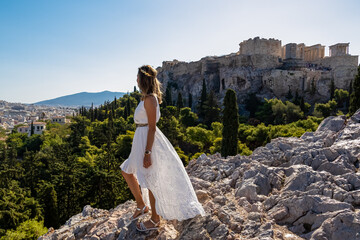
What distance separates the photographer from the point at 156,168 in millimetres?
3059

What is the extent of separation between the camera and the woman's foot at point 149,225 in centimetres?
313

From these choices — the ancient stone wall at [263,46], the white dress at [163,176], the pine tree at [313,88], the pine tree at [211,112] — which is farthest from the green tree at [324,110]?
the white dress at [163,176]

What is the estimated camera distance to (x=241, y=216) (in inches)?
132

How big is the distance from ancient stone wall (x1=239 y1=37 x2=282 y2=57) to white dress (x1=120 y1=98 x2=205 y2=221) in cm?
3869

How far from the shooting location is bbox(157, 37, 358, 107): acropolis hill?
3384cm

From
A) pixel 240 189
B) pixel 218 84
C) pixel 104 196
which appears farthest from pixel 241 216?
pixel 218 84

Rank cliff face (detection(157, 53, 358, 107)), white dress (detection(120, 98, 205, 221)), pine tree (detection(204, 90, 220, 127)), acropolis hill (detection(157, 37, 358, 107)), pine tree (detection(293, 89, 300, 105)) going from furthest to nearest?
acropolis hill (detection(157, 37, 358, 107)), cliff face (detection(157, 53, 358, 107)), pine tree (detection(293, 89, 300, 105)), pine tree (detection(204, 90, 220, 127)), white dress (detection(120, 98, 205, 221))

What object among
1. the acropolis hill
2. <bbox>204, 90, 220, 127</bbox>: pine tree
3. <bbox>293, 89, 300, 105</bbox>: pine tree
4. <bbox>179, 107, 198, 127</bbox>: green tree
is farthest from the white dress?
the acropolis hill

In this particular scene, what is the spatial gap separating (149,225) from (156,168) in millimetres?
742

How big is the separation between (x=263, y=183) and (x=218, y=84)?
38330 mm

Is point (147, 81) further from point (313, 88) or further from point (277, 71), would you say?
point (277, 71)

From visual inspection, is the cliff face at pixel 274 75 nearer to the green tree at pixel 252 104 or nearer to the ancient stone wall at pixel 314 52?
the green tree at pixel 252 104

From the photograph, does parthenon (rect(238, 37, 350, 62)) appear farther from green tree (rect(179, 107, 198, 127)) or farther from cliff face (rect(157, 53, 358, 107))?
green tree (rect(179, 107, 198, 127))

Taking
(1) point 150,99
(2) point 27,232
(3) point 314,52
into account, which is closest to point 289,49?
(3) point 314,52
